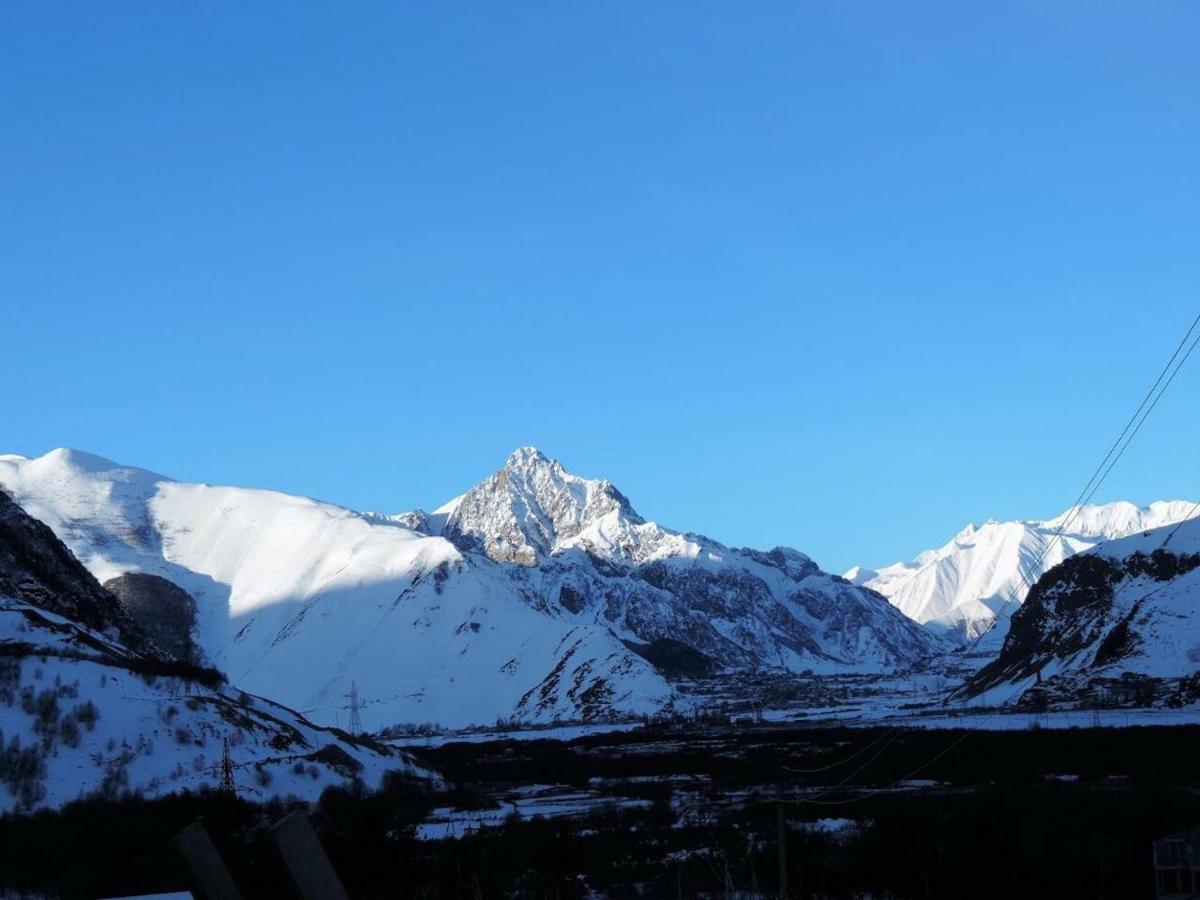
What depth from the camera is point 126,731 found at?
308ft

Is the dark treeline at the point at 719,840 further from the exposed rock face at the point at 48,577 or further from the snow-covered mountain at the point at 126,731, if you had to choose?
the exposed rock face at the point at 48,577

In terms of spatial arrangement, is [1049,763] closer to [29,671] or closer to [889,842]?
[889,842]

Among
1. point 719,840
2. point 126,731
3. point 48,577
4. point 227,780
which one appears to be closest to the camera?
point 719,840

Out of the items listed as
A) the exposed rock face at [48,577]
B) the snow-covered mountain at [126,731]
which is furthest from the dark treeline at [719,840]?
the exposed rock face at [48,577]

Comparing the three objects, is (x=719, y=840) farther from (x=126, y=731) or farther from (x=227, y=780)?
(x=126, y=731)

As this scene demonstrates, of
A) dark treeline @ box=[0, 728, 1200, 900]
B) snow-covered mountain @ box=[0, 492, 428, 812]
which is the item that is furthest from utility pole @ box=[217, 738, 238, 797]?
snow-covered mountain @ box=[0, 492, 428, 812]

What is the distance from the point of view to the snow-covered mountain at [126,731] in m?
87.8

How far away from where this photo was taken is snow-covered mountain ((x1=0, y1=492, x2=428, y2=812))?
87750 millimetres

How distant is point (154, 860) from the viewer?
231 ft

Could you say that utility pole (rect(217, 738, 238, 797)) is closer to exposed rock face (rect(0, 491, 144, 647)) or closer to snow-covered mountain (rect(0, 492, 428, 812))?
snow-covered mountain (rect(0, 492, 428, 812))

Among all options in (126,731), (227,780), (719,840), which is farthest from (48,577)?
(719,840)

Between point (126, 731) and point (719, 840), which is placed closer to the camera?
point (719, 840)

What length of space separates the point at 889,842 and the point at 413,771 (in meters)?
61.4

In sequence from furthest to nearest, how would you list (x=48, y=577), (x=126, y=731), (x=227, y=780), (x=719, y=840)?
(x=48, y=577)
(x=126, y=731)
(x=227, y=780)
(x=719, y=840)
